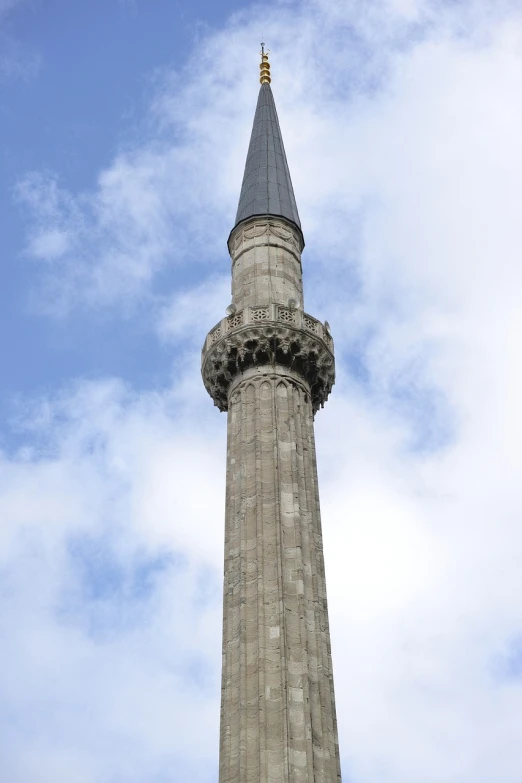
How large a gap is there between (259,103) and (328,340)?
37.5ft

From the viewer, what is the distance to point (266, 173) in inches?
1273

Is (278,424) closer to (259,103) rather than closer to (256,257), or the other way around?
(256,257)

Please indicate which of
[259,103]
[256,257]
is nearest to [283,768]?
[256,257]

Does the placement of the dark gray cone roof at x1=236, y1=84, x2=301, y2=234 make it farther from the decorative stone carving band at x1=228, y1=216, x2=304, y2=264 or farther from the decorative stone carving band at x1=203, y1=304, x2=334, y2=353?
the decorative stone carving band at x1=203, y1=304, x2=334, y2=353

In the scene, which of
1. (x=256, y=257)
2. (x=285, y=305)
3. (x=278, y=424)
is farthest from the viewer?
(x=256, y=257)

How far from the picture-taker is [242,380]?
1056 inches

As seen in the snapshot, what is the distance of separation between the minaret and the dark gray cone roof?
0.28 feet

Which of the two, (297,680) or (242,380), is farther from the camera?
(242,380)

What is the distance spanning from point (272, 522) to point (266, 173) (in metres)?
13.1

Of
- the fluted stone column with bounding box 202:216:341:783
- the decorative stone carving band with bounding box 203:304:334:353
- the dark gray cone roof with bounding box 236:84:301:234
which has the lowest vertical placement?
the fluted stone column with bounding box 202:216:341:783

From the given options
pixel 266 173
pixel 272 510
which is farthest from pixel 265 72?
pixel 272 510

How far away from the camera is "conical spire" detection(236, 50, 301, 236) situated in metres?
31.0

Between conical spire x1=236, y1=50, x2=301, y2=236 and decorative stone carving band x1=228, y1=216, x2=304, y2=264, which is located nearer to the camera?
decorative stone carving band x1=228, y1=216, x2=304, y2=264

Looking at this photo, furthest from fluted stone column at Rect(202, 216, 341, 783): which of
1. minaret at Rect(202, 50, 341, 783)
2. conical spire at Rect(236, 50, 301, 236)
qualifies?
conical spire at Rect(236, 50, 301, 236)
